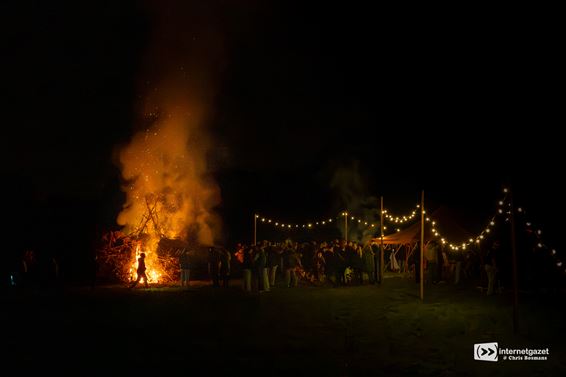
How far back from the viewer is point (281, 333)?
40.7ft

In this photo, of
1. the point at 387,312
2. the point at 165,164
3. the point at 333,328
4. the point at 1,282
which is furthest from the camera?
the point at 165,164

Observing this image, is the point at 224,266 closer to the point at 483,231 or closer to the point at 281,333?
the point at 483,231

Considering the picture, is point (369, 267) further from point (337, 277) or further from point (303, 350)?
point (303, 350)


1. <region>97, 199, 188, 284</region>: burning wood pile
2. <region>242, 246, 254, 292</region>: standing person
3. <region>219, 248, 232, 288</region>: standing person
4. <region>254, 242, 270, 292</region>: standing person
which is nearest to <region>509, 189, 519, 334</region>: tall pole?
<region>254, 242, 270, 292</region>: standing person

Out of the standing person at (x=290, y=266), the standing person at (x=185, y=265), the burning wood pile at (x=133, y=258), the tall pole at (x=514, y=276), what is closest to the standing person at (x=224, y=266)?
the standing person at (x=185, y=265)

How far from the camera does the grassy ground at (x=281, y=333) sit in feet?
30.3

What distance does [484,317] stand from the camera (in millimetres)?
14047

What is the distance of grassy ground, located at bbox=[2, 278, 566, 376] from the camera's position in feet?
30.3

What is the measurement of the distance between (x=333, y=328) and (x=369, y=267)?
11389 millimetres

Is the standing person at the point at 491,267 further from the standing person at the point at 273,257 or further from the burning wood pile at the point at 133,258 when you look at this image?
the burning wood pile at the point at 133,258

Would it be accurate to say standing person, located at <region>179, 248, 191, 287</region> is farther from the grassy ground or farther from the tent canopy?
the tent canopy

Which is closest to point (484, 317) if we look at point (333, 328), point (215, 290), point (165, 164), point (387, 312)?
point (387, 312)

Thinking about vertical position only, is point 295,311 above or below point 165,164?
below

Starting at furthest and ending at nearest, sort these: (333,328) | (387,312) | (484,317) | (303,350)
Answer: (387,312) → (484,317) → (333,328) → (303,350)
